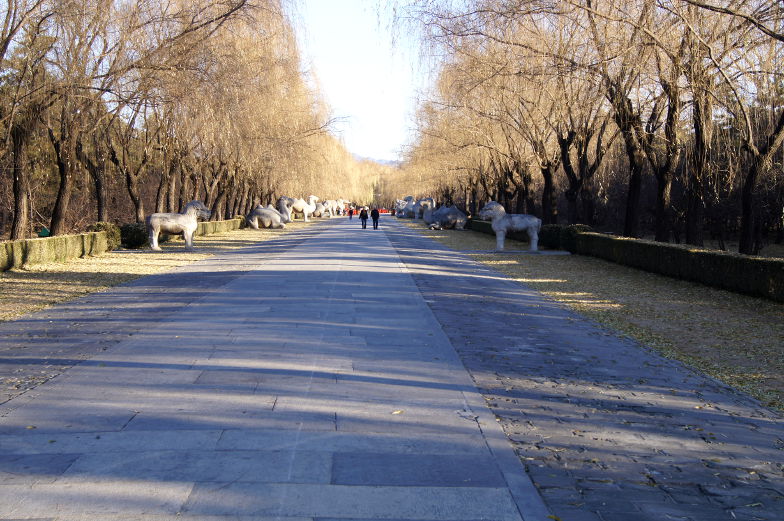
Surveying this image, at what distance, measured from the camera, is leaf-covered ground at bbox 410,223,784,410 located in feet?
24.6

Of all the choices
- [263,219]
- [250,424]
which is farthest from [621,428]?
[263,219]

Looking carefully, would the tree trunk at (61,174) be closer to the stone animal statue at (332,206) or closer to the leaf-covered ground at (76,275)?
the leaf-covered ground at (76,275)

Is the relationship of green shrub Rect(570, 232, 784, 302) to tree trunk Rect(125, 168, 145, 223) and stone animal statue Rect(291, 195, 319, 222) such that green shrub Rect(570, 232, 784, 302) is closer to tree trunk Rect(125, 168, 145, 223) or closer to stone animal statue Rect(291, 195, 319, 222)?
tree trunk Rect(125, 168, 145, 223)

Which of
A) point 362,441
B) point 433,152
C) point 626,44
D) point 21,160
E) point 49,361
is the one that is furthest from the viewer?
point 433,152

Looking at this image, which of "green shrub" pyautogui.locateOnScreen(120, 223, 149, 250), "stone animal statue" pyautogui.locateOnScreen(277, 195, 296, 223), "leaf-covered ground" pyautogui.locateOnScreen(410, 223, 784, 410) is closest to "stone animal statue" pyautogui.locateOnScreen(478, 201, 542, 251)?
"leaf-covered ground" pyautogui.locateOnScreen(410, 223, 784, 410)

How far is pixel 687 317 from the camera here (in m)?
10.9

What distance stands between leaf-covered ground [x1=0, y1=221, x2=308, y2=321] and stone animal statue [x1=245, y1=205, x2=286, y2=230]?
21349mm

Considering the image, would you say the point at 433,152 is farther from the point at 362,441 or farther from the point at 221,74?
the point at 362,441

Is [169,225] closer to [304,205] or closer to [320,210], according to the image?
[304,205]

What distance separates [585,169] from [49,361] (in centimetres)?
2055

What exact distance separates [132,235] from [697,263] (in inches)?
673

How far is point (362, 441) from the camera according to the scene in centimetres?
474

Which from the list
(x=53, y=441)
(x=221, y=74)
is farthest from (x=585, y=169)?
(x=53, y=441)

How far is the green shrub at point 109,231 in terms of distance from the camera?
868 inches
